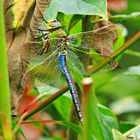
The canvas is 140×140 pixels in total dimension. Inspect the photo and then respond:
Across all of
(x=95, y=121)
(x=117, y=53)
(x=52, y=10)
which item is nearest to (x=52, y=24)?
(x=52, y=10)

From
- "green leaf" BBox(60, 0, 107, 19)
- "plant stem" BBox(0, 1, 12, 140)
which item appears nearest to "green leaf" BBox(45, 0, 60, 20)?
"green leaf" BBox(60, 0, 107, 19)

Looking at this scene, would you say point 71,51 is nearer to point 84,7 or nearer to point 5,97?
point 84,7

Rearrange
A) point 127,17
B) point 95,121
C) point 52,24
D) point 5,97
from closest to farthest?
point 5,97, point 95,121, point 52,24, point 127,17

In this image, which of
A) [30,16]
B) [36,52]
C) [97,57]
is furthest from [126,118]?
[30,16]

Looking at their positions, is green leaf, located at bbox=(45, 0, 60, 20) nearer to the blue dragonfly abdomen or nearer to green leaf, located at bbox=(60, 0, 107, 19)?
green leaf, located at bbox=(60, 0, 107, 19)

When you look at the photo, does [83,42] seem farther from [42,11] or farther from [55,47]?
[42,11]

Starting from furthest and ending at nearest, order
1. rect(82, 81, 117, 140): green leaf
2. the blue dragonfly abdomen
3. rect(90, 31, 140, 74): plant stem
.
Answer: rect(90, 31, 140, 74): plant stem, the blue dragonfly abdomen, rect(82, 81, 117, 140): green leaf
